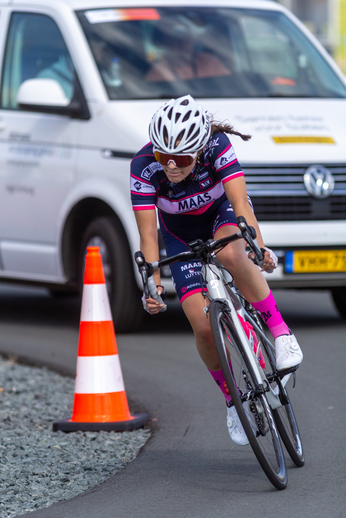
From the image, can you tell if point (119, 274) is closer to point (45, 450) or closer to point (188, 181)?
point (45, 450)

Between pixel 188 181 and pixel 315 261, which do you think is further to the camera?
pixel 315 261

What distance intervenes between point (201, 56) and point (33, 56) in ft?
4.95

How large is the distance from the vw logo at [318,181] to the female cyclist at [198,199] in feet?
10.0

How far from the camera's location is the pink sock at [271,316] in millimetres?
4648

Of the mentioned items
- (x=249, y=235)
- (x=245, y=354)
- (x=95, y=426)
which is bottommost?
(x=95, y=426)

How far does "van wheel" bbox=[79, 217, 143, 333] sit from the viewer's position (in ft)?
Answer: 26.2

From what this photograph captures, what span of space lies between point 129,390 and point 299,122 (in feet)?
9.41

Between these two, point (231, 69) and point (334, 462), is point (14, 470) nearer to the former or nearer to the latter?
point (334, 462)

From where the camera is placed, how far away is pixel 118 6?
347 inches

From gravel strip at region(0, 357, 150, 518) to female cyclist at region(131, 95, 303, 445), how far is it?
2.39 feet

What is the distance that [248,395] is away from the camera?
4305mm

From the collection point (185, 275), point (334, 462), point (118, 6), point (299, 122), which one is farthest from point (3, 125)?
point (334, 462)

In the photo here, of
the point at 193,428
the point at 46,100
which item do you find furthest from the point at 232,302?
the point at 46,100

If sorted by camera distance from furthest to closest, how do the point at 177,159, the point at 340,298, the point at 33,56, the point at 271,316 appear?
the point at 340,298 < the point at 33,56 < the point at 271,316 < the point at 177,159
